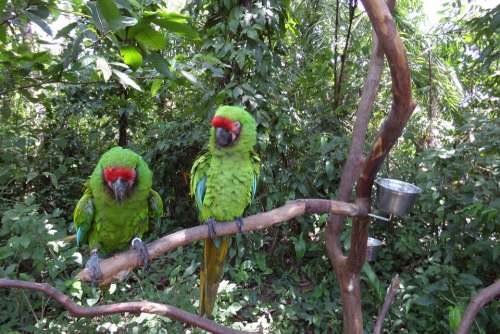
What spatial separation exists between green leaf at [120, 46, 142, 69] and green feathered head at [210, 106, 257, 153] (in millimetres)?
578

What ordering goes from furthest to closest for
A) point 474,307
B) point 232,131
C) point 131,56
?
point 232,131
point 474,307
point 131,56

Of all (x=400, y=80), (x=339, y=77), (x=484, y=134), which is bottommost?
(x=484, y=134)

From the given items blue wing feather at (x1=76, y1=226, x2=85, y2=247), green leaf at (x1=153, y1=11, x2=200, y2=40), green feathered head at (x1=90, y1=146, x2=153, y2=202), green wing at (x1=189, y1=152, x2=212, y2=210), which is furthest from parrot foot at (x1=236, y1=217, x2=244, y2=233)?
green leaf at (x1=153, y1=11, x2=200, y2=40)

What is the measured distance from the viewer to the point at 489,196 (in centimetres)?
225

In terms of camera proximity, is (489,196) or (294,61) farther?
(294,61)

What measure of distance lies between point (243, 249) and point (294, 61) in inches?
75.0

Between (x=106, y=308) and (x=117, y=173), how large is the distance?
49 cm

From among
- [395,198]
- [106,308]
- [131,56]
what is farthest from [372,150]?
[106,308]

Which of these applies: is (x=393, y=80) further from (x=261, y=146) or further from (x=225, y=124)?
(x=261, y=146)

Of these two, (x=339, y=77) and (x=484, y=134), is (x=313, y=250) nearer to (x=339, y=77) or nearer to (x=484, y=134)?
(x=484, y=134)

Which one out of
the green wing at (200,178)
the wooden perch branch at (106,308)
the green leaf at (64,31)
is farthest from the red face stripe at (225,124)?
the wooden perch branch at (106,308)

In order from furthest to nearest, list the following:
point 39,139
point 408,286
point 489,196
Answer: point 39,139, point 408,286, point 489,196

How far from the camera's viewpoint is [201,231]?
1.43 metres

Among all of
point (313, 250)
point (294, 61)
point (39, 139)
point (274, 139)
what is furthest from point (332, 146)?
point (39, 139)
